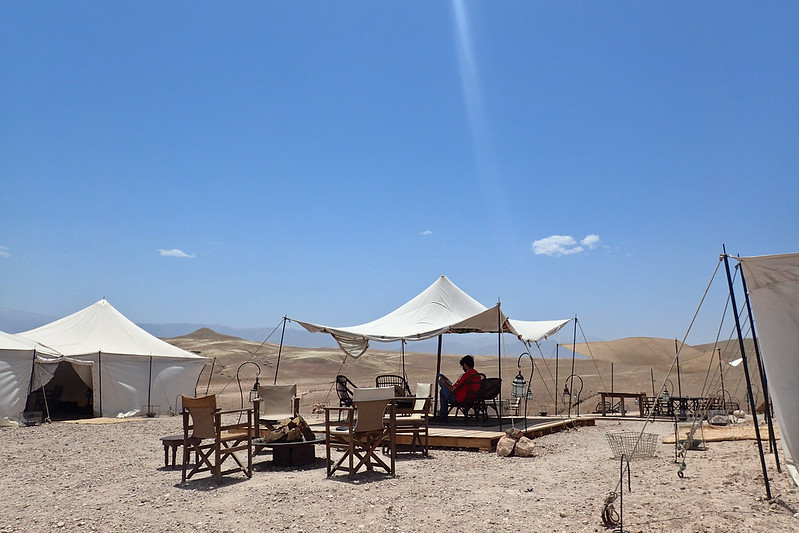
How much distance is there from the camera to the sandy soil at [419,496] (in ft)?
15.1

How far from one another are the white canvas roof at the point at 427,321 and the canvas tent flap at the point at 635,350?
708cm

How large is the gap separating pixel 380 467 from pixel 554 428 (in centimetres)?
472

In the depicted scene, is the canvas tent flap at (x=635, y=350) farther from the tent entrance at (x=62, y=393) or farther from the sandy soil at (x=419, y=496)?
the tent entrance at (x=62, y=393)

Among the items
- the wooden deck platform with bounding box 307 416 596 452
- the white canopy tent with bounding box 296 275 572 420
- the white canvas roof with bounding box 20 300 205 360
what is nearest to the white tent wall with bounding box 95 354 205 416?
the white canvas roof with bounding box 20 300 205 360

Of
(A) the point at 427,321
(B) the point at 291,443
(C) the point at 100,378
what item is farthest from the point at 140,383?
(B) the point at 291,443

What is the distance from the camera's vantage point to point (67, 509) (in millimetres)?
5352

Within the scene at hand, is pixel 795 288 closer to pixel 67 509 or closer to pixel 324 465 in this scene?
pixel 324 465

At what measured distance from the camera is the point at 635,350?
64.0 feet

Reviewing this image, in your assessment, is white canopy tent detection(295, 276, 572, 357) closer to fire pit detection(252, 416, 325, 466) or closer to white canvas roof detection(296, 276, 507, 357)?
white canvas roof detection(296, 276, 507, 357)

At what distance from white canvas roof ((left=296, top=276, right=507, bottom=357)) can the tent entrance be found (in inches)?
245

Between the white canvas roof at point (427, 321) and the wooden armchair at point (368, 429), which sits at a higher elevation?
the white canvas roof at point (427, 321)

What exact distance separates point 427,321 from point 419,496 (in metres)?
6.59

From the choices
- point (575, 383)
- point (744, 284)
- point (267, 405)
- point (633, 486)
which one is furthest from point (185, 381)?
point (575, 383)

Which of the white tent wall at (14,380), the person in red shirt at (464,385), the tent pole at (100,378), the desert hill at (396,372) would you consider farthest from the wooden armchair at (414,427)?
the tent pole at (100,378)
